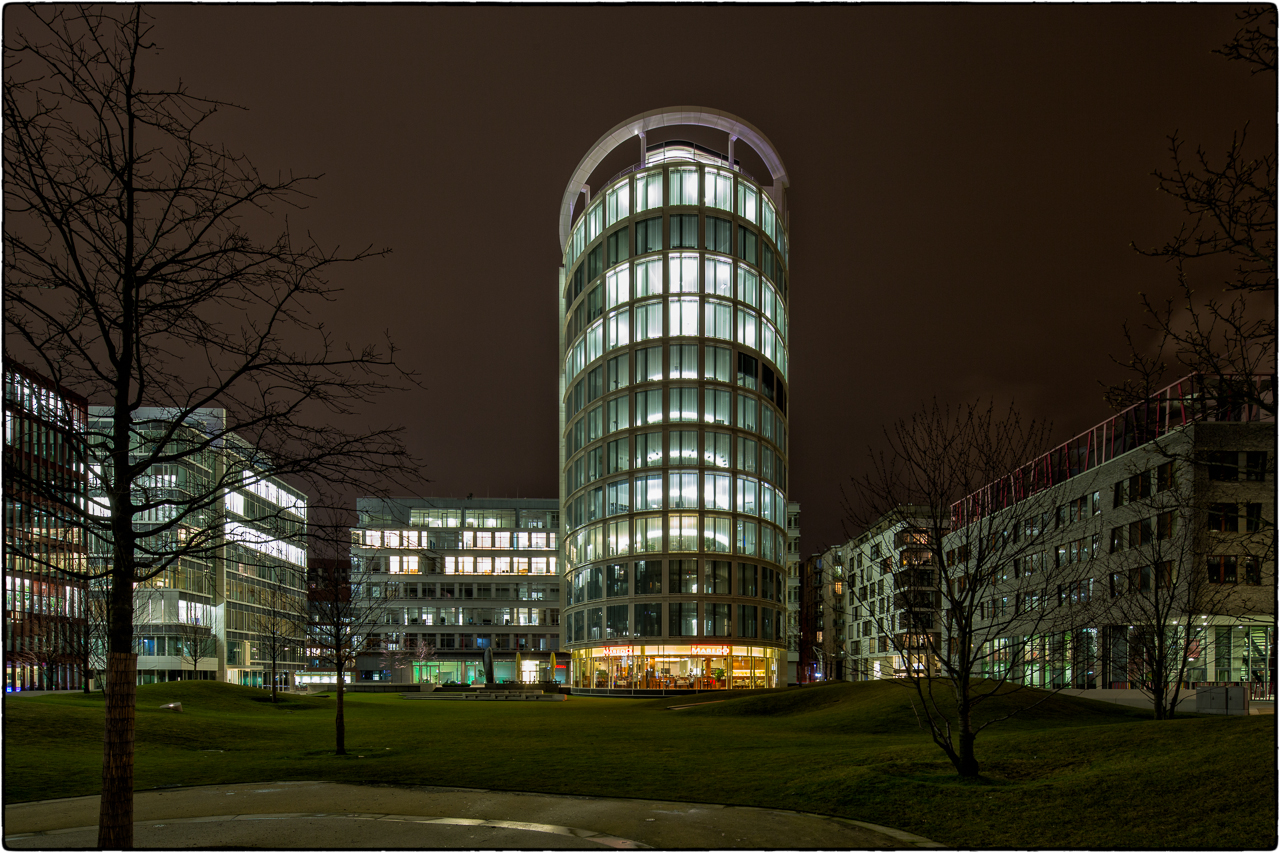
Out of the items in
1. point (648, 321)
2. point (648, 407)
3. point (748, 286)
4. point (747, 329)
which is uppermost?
point (748, 286)

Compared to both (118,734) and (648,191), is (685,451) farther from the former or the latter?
(118,734)

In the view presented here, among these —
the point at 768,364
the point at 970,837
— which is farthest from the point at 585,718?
the point at 768,364

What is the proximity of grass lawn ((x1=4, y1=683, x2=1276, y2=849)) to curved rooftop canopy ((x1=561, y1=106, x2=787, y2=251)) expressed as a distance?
68163 mm

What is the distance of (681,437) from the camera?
3231 inches

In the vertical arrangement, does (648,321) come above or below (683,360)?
above

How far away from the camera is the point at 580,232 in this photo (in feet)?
307

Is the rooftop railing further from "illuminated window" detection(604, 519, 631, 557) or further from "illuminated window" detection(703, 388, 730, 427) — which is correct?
"illuminated window" detection(604, 519, 631, 557)

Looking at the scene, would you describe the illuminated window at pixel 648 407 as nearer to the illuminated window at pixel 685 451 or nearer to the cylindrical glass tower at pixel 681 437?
the cylindrical glass tower at pixel 681 437

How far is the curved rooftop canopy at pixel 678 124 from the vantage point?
301 ft

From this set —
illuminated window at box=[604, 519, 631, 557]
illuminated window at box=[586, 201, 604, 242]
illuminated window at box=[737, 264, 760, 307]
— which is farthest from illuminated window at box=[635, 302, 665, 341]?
illuminated window at box=[604, 519, 631, 557]

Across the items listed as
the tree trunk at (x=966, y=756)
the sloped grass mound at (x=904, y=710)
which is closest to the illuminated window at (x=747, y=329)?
the sloped grass mound at (x=904, y=710)

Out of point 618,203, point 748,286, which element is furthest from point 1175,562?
point 618,203

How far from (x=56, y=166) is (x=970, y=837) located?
Result: 1361cm

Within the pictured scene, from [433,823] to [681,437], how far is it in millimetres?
69302
